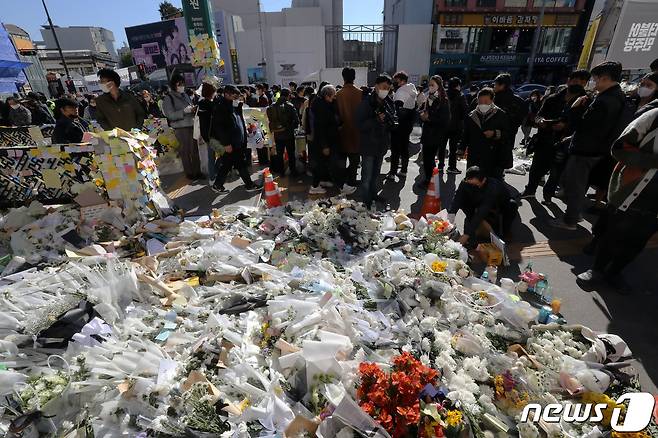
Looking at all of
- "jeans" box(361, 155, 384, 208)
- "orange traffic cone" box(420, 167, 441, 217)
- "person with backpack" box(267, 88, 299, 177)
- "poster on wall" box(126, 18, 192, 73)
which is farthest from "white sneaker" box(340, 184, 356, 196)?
"poster on wall" box(126, 18, 192, 73)

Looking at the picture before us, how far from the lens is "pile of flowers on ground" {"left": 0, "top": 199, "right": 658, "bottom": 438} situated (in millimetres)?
1903

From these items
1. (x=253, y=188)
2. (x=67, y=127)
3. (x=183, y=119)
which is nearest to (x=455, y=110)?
(x=253, y=188)

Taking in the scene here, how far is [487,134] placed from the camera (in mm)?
4574

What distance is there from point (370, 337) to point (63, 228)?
4.29 meters

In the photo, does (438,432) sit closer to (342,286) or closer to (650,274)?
(342,286)

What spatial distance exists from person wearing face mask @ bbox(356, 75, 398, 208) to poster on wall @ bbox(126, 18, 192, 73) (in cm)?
3001

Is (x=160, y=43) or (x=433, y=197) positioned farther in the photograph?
(x=160, y=43)

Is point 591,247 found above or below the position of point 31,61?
below

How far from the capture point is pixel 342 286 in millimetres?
3062

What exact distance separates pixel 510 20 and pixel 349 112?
3260cm

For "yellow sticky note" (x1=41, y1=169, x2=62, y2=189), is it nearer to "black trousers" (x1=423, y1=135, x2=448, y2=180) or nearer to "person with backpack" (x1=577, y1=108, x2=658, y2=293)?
"black trousers" (x1=423, y1=135, x2=448, y2=180)

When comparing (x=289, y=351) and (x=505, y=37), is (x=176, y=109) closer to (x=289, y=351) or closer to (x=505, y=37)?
(x=289, y=351)

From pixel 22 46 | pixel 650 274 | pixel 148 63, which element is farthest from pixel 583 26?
pixel 22 46

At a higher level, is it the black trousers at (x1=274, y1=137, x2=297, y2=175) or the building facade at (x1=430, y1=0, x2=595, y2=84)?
the building facade at (x1=430, y1=0, x2=595, y2=84)
